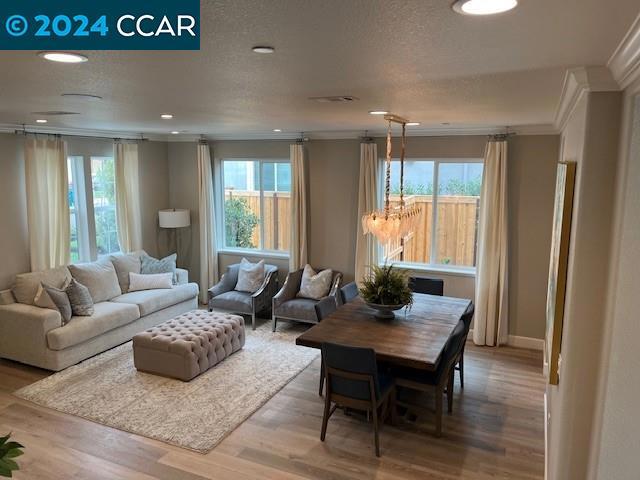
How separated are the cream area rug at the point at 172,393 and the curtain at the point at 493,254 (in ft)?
7.32

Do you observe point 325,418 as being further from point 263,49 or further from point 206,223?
point 206,223

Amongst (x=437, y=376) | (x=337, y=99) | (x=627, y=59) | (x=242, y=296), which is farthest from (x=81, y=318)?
(x=627, y=59)

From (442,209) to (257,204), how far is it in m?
3.00

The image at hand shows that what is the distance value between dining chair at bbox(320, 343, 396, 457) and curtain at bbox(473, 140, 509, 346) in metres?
2.55

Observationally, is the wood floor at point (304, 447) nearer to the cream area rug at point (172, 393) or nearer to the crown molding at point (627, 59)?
the cream area rug at point (172, 393)

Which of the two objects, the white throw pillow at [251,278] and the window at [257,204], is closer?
the white throw pillow at [251,278]

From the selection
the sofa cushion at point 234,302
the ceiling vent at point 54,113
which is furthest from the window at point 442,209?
the ceiling vent at point 54,113

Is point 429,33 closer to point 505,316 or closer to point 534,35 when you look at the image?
point 534,35

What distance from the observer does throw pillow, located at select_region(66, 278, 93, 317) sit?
5711mm

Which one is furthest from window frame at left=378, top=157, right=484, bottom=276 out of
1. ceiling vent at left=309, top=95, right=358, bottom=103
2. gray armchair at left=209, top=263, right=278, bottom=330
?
ceiling vent at left=309, top=95, right=358, bottom=103

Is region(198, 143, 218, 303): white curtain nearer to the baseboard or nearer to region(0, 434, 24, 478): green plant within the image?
the baseboard

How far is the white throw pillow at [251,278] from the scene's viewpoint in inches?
283

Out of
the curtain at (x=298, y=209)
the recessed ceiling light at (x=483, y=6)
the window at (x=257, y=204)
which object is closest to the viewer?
the recessed ceiling light at (x=483, y=6)

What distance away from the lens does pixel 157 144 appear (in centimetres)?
802
